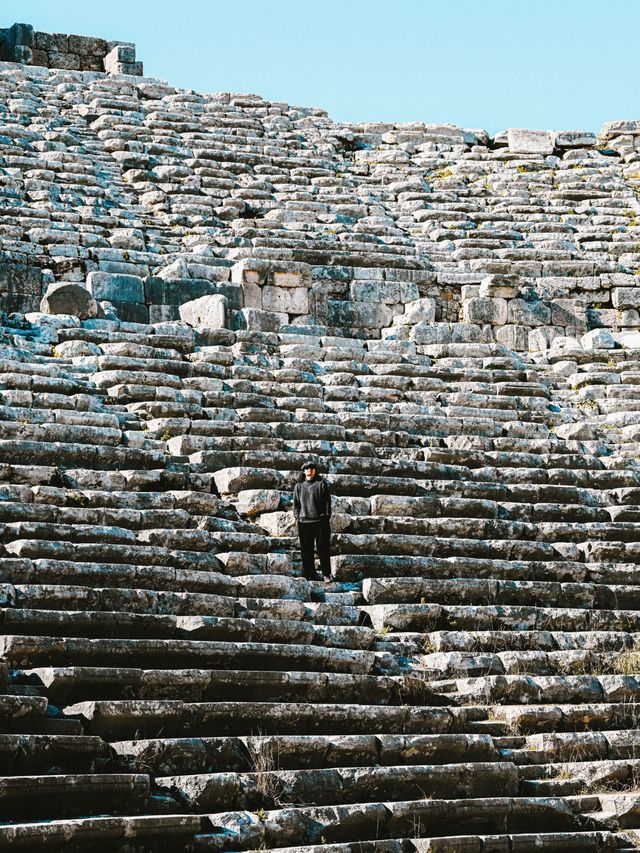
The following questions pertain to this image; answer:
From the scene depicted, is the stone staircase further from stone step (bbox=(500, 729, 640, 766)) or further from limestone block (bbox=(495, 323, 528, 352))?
limestone block (bbox=(495, 323, 528, 352))

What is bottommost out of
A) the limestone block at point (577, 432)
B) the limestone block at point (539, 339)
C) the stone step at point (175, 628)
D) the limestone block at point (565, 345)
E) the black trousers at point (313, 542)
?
the stone step at point (175, 628)

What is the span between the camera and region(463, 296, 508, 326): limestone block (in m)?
19.8

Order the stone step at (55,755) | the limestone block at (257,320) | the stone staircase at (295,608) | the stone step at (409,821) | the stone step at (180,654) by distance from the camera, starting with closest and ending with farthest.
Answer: the stone step at (55,755)
the stone step at (409,821)
the stone staircase at (295,608)
the stone step at (180,654)
the limestone block at (257,320)

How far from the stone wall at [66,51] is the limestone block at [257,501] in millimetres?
16877

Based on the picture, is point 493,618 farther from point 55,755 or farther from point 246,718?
point 55,755

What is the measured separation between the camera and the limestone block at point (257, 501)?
12.2 meters

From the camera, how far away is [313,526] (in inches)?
445

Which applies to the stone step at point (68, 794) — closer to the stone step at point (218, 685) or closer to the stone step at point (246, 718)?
the stone step at point (246, 718)

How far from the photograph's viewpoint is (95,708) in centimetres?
815

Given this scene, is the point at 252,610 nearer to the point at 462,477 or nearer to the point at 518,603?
the point at 518,603

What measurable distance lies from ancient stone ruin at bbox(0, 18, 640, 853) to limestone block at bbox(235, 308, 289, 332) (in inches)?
3.5

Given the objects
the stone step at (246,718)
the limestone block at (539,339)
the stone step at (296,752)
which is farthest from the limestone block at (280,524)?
the limestone block at (539,339)

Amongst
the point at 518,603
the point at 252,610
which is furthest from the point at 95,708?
the point at 518,603

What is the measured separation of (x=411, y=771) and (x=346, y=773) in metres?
0.46
